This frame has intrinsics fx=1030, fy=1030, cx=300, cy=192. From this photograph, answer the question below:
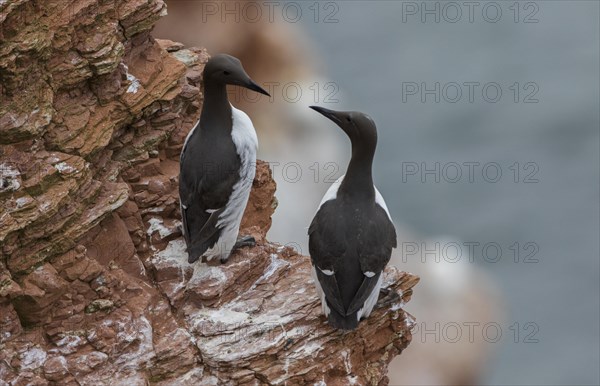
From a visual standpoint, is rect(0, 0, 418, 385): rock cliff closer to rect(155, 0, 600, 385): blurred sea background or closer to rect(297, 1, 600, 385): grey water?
rect(155, 0, 600, 385): blurred sea background

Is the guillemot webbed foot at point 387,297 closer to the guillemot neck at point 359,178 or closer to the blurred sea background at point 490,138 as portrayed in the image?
the guillemot neck at point 359,178

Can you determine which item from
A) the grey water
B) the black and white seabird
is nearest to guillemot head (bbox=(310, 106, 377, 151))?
the black and white seabird

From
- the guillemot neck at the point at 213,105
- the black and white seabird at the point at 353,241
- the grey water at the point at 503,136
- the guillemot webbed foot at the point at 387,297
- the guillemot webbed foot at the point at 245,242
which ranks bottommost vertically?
the grey water at the point at 503,136

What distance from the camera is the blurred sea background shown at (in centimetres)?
2030

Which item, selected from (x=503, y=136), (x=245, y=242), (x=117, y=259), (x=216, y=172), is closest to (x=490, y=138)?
(x=503, y=136)

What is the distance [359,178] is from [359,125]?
467 millimetres

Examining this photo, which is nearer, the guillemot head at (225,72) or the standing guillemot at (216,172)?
the standing guillemot at (216,172)

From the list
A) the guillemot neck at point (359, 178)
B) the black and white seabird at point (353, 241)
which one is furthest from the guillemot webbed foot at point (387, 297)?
the guillemot neck at point (359, 178)

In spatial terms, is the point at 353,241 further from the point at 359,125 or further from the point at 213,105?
the point at 213,105

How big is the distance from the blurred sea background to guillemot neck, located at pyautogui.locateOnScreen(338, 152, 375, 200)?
24.1 feet

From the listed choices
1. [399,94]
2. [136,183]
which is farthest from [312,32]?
[136,183]

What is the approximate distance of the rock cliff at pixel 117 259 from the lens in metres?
8.09

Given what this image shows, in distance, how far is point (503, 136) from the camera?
83.5 ft

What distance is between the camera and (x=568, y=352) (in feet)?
66.8
